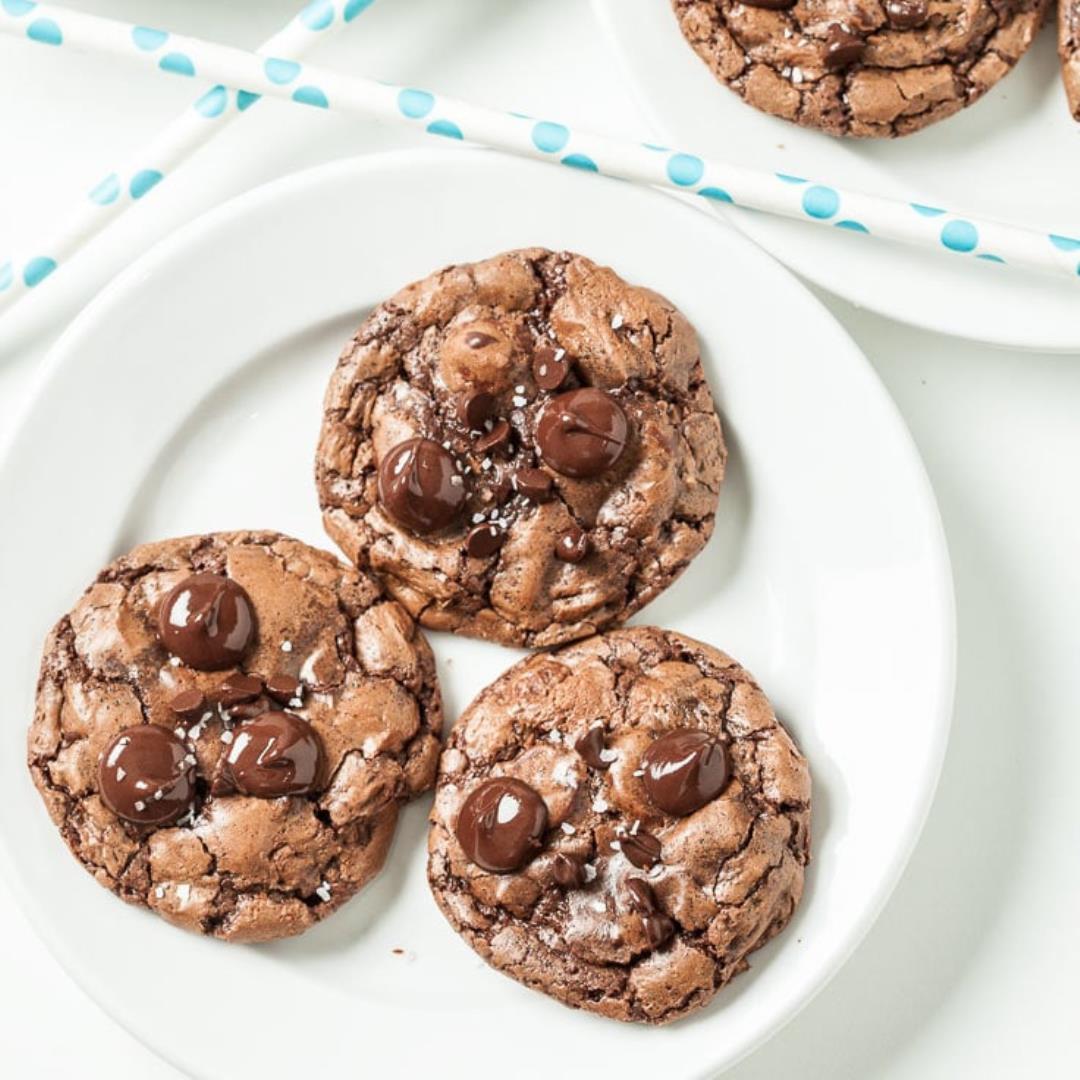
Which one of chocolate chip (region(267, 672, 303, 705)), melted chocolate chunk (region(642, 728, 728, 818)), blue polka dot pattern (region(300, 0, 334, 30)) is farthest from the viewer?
blue polka dot pattern (region(300, 0, 334, 30))

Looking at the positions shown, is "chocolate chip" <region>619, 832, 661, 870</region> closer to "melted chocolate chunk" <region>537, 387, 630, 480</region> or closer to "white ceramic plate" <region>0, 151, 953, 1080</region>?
"white ceramic plate" <region>0, 151, 953, 1080</region>

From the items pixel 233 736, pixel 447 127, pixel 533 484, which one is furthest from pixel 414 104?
pixel 233 736

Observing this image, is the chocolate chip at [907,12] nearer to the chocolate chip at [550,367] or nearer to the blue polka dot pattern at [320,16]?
the chocolate chip at [550,367]

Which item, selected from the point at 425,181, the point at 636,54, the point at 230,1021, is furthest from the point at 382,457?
the point at 230,1021

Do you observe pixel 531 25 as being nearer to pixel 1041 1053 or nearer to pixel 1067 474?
pixel 1067 474

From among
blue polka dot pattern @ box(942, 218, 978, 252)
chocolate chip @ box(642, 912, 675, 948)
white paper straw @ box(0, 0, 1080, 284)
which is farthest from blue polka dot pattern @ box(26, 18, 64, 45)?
chocolate chip @ box(642, 912, 675, 948)

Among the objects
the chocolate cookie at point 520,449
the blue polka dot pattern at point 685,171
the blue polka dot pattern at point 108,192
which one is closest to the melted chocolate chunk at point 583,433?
the chocolate cookie at point 520,449
